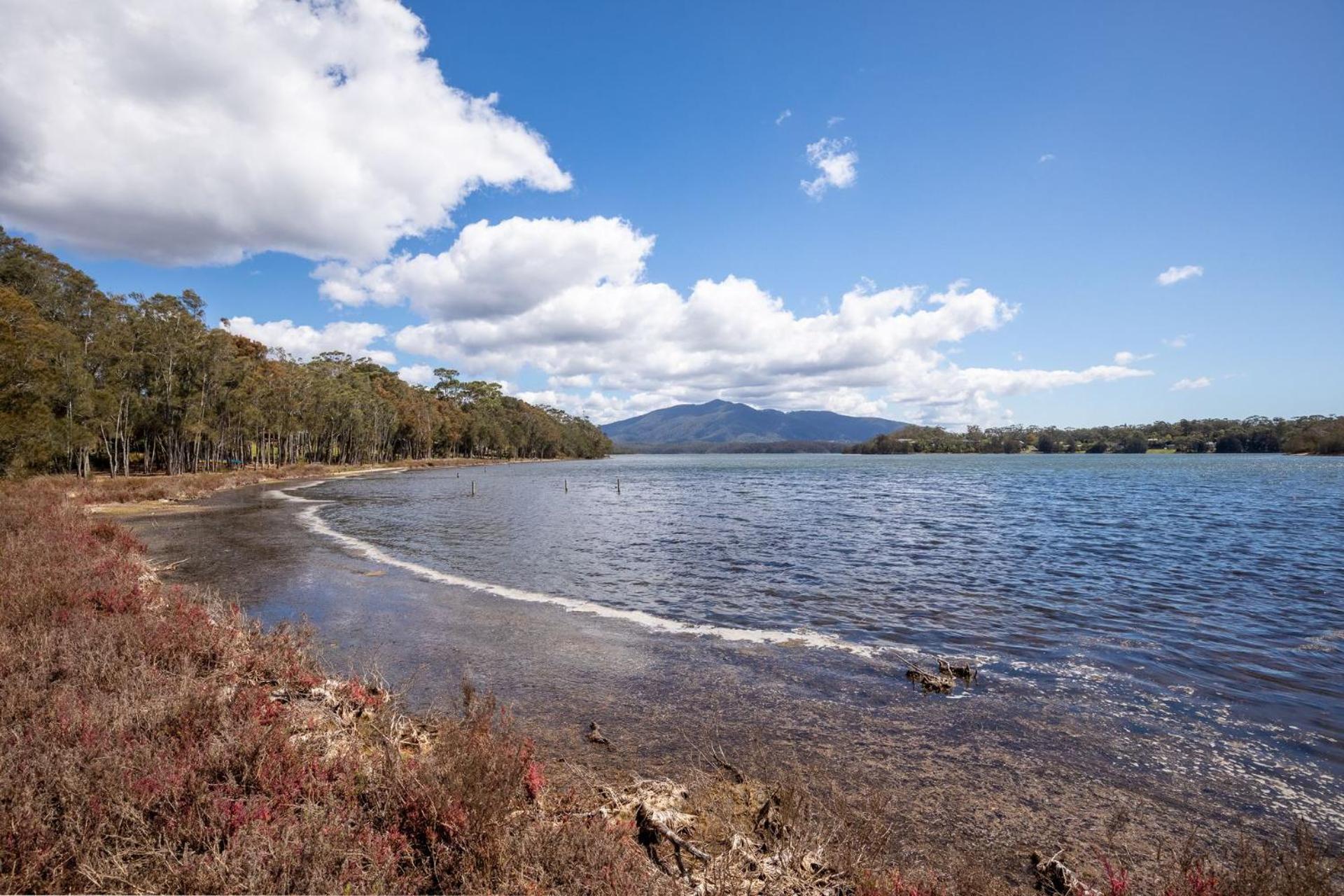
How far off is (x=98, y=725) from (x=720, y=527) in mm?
31158

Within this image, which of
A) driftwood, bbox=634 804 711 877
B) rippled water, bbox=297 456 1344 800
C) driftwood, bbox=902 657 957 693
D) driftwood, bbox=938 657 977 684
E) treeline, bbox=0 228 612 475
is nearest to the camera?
driftwood, bbox=634 804 711 877

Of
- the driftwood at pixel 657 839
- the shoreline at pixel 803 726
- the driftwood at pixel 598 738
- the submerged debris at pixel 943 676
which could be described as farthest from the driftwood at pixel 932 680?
the driftwood at pixel 657 839

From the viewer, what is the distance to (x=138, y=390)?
6994 centimetres

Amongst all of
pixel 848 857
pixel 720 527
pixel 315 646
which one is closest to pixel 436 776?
pixel 848 857

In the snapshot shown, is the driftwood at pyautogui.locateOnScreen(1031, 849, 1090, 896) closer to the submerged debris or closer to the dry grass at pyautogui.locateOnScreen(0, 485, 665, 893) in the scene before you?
the dry grass at pyautogui.locateOnScreen(0, 485, 665, 893)

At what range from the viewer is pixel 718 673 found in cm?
1193

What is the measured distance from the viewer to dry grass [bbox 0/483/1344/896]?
4.26 metres

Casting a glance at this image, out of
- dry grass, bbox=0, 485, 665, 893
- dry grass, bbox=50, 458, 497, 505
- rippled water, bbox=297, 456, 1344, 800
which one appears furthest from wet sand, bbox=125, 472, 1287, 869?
dry grass, bbox=50, 458, 497, 505

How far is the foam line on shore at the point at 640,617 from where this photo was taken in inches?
547

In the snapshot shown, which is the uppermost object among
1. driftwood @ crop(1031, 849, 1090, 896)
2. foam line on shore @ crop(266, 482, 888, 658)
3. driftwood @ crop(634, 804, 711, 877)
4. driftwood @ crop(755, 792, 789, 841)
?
driftwood @ crop(634, 804, 711, 877)

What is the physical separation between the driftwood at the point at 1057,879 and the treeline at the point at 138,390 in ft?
165

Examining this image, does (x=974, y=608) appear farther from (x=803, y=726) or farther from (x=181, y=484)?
(x=181, y=484)

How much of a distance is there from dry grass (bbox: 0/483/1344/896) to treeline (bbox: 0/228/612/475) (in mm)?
42195

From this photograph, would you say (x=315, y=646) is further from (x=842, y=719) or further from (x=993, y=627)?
(x=993, y=627)
